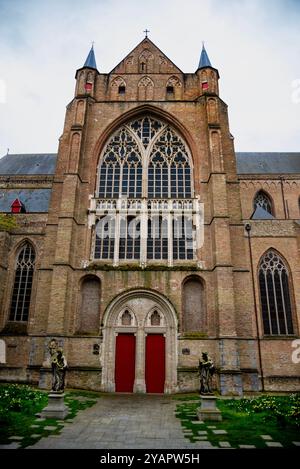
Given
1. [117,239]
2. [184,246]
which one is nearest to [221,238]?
[184,246]

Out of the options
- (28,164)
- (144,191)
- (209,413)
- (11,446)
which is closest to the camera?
(11,446)

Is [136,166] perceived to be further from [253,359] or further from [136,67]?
[253,359]

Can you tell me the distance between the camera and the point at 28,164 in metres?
30.3

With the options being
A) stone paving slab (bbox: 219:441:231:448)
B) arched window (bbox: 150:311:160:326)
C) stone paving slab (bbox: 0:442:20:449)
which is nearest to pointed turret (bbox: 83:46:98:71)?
arched window (bbox: 150:311:160:326)

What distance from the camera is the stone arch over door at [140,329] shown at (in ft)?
50.8

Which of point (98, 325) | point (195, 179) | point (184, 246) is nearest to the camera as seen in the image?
point (98, 325)

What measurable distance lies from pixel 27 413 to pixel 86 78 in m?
18.8

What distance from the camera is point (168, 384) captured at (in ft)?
50.4

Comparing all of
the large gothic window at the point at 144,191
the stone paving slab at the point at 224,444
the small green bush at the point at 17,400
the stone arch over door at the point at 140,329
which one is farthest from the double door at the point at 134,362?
the stone paving slab at the point at 224,444

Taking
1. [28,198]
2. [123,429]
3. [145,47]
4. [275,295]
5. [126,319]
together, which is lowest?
[123,429]

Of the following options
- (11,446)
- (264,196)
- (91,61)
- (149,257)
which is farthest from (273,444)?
(264,196)

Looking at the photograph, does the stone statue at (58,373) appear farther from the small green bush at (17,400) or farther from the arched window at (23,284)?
the arched window at (23,284)

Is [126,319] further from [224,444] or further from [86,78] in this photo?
[86,78]
